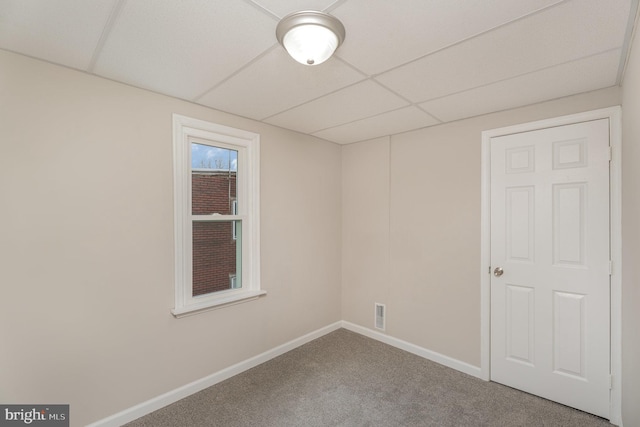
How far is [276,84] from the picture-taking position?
2.08 metres

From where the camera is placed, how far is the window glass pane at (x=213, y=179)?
8.44 feet

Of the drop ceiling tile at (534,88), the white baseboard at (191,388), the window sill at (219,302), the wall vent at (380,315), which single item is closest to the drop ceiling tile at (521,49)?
the drop ceiling tile at (534,88)

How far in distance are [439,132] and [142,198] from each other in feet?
8.99

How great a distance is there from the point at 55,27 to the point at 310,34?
4.18ft

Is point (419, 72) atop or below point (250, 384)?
atop

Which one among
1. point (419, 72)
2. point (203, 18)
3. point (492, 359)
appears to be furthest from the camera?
point (492, 359)

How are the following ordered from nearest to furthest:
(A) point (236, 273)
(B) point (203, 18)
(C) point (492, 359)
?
(B) point (203, 18) → (C) point (492, 359) → (A) point (236, 273)

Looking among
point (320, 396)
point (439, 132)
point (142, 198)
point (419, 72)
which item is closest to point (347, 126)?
point (439, 132)

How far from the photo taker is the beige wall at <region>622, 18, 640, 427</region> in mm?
1484

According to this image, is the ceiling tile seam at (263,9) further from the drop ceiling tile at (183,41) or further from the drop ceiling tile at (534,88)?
the drop ceiling tile at (534,88)

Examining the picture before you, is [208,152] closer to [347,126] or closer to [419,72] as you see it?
[347,126]

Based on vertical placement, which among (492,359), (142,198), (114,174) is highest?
(114,174)

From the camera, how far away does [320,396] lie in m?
2.42

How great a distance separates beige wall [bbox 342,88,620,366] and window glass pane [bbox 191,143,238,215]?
1551 millimetres
